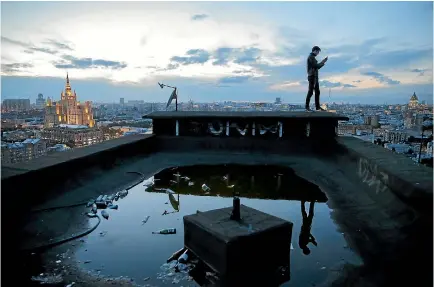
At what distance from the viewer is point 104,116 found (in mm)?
73750

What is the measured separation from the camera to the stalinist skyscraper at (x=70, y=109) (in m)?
92.4

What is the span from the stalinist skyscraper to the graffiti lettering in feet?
299

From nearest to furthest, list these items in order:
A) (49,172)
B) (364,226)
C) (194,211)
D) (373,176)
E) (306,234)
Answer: (306,234), (364,226), (194,211), (49,172), (373,176)

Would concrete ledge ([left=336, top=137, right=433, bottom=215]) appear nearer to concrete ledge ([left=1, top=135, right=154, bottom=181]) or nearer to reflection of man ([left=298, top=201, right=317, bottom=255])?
reflection of man ([left=298, top=201, right=317, bottom=255])

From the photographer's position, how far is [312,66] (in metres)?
11.1

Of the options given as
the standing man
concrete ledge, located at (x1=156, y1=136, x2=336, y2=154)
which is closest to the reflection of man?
concrete ledge, located at (x1=156, y1=136, x2=336, y2=154)

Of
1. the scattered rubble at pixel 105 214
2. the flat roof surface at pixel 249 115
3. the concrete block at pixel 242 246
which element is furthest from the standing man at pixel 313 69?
the scattered rubble at pixel 105 214

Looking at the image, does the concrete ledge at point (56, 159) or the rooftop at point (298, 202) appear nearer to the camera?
the rooftop at point (298, 202)

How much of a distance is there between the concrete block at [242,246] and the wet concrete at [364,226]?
0.58 meters

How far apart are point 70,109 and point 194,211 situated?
109126 millimetres

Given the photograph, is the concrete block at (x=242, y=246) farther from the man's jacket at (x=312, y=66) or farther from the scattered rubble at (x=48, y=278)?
the man's jacket at (x=312, y=66)

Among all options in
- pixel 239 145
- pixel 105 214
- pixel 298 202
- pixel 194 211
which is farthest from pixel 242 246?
pixel 239 145

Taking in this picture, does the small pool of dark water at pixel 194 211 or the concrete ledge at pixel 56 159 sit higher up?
the concrete ledge at pixel 56 159

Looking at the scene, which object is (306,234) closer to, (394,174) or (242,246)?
(242,246)
